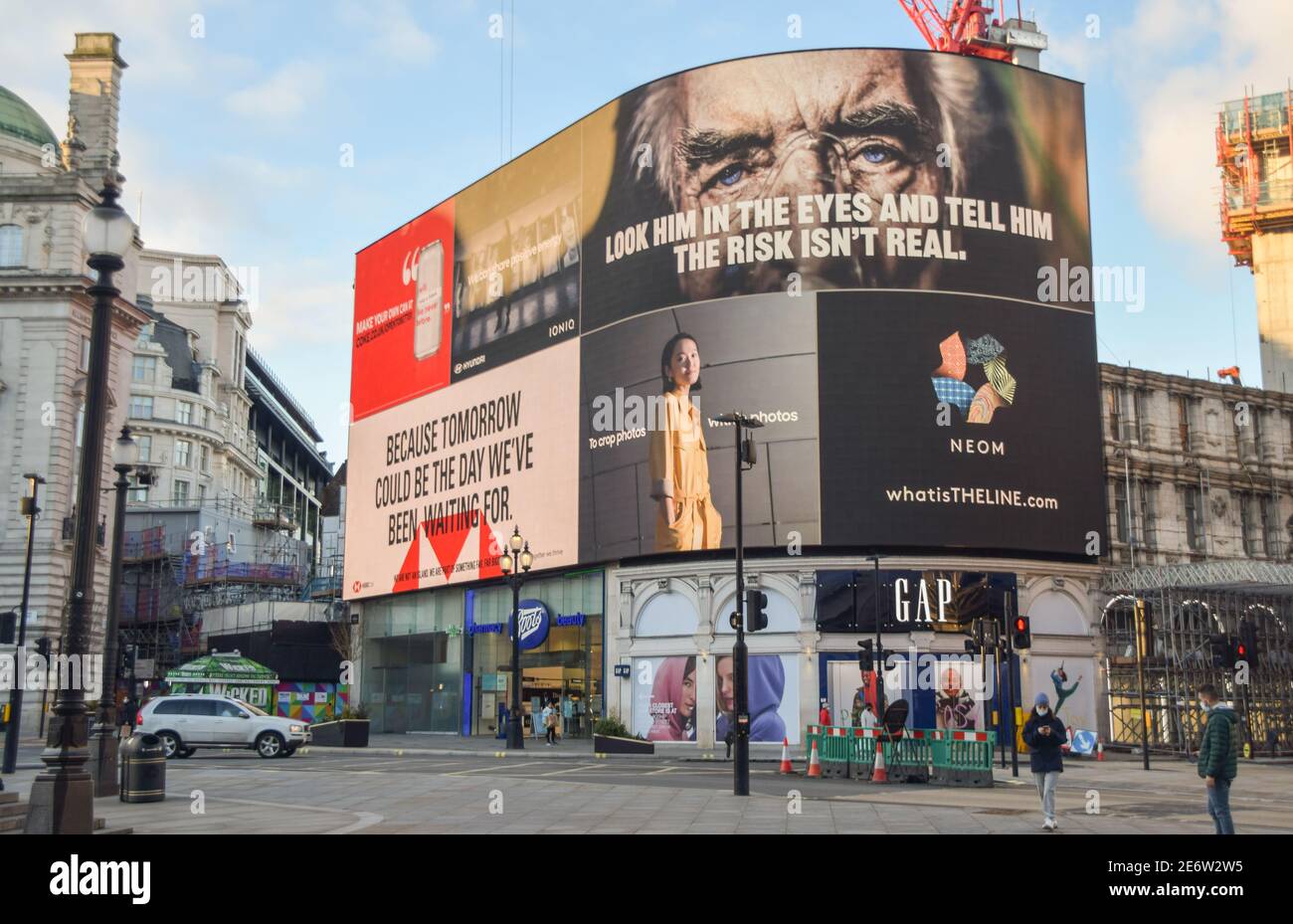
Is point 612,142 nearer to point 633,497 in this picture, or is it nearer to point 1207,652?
point 633,497

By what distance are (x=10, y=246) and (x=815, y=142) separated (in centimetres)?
3722

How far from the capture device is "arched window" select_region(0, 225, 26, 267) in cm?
5891

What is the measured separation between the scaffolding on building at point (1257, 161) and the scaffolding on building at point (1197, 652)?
4107cm

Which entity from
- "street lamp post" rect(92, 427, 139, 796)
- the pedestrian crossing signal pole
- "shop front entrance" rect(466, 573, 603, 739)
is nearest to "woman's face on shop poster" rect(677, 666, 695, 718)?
"shop front entrance" rect(466, 573, 603, 739)

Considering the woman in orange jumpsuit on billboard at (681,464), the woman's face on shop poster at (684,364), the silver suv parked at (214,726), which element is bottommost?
the silver suv parked at (214,726)

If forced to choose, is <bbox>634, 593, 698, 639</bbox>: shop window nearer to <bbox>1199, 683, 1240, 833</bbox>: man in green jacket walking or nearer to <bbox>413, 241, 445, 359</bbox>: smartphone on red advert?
<bbox>413, 241, 445, 359</bbox>: smartphone on red advert

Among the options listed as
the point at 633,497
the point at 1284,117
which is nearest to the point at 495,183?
the point at 633,497

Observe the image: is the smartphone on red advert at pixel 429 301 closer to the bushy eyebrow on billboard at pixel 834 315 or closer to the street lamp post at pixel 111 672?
the bushy eyebrow on billboard at pixel 834 315

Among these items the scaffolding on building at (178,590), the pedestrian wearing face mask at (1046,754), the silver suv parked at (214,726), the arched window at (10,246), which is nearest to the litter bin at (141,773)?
the pedestrian wearing face mask at (1046,754)

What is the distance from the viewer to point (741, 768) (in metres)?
24.7

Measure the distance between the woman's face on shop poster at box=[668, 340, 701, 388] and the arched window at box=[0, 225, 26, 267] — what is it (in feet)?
103

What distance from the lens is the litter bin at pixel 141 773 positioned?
22047 millimetres

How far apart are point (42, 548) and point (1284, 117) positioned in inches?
2995
